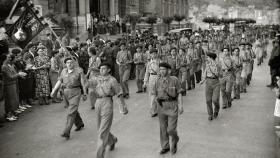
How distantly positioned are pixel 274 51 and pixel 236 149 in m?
7.42

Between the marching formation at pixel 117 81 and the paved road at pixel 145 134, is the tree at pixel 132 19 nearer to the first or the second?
the marching formation at pixel 117 81

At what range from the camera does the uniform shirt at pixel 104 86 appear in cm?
640

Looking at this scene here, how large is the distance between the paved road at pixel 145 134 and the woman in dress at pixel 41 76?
0.49m

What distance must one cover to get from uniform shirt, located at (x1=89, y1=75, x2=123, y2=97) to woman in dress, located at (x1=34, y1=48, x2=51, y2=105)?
5.51 metres

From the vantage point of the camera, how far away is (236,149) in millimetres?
7066

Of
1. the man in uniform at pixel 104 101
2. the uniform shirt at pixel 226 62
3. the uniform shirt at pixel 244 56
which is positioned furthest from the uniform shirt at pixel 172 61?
the man in uniform at pixel 104 101

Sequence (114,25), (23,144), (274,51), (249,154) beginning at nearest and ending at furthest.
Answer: (249,154) → (23,144) → (274,51) → (114,25)

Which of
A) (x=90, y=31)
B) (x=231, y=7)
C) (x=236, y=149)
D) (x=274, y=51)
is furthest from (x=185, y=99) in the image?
(x=231, y=7)

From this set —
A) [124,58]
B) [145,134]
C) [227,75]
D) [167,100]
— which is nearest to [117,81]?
[124,58]

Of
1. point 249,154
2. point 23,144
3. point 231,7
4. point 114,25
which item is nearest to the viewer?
point 249,154

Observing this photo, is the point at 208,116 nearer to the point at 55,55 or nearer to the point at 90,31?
the point at 55,55

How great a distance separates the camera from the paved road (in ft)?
23.0

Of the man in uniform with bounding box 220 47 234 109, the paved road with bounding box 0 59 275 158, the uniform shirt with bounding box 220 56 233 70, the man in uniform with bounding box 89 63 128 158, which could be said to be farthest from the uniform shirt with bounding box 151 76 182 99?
the uniform shirt with bounding box 220 56 233 70

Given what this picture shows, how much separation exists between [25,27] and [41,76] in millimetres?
1701
